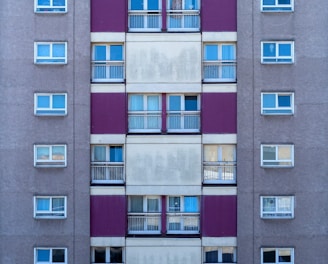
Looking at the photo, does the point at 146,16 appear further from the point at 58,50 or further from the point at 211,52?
the point at 58,50

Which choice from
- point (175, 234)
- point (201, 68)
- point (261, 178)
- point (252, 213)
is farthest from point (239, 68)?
point (175, 234)

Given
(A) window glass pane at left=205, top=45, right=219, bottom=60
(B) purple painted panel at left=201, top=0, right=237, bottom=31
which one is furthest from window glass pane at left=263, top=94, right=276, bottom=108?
(B) purple painted panel at left=201, top=0, right=237, bottom=31

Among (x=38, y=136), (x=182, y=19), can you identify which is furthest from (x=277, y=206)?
(x=38, y=136)

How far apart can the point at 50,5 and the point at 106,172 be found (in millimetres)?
5755

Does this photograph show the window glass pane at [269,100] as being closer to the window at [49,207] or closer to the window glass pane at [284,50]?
the window glass pane at [284,50]

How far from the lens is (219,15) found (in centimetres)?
1559

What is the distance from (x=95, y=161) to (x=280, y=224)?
631cm

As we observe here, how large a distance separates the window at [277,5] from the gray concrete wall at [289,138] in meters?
0.50

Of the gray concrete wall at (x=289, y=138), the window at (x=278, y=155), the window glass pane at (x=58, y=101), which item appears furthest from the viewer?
the window glass pane at (x=58, y=101)

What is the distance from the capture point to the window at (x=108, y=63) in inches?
621

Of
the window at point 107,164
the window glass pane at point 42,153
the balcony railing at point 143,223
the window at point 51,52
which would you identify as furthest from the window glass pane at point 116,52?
the balcony railing at point 143,223

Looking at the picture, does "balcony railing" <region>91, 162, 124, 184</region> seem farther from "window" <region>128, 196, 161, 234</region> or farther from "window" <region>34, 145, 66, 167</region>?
"window" <region>34, 145, 66, 167</region>

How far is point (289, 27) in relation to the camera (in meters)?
15.6

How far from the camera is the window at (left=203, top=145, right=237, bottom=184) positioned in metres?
15.7
